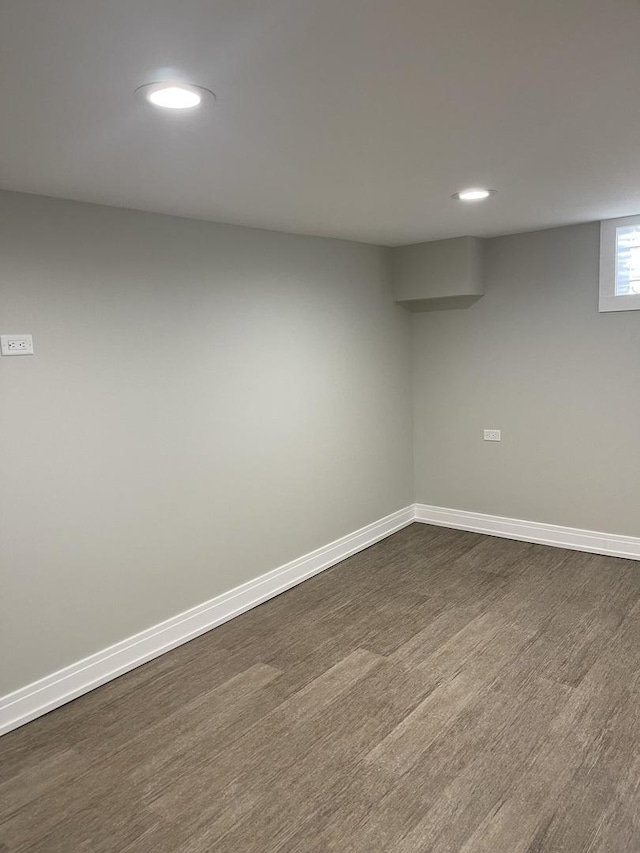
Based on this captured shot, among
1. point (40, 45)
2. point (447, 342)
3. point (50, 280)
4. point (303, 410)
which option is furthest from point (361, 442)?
point (40, 45)

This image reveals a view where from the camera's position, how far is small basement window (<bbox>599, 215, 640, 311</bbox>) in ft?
13.5

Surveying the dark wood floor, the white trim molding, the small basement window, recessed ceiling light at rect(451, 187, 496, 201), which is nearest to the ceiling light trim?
recessed ceiling light at rect(451, 187, 496, 201)

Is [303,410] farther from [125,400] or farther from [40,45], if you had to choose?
[40,45]

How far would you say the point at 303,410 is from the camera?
416 centimetres

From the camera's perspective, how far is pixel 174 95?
170 centimetres

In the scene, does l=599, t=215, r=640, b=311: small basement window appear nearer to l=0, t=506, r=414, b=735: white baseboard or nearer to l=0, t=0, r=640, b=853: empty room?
l=0, t=0, r=640, b=853: empty room

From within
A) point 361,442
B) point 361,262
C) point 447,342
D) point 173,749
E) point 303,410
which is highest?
point 361,262

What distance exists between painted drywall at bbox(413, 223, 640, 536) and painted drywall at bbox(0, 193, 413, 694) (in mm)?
861

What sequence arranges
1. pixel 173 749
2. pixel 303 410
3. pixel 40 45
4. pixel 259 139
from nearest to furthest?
1. pixel 40 45
2. pixel 259 139
3. pixel 173 749
4. pixel 303 410

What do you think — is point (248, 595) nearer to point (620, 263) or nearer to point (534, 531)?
point (534, 531)

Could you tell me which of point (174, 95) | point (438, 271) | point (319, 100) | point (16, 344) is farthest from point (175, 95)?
point (438, 271)

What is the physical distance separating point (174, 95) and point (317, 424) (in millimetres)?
2755

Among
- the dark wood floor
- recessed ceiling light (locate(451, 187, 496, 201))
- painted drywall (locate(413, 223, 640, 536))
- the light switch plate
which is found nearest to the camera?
the dark wood floor

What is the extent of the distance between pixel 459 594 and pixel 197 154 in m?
2.88
